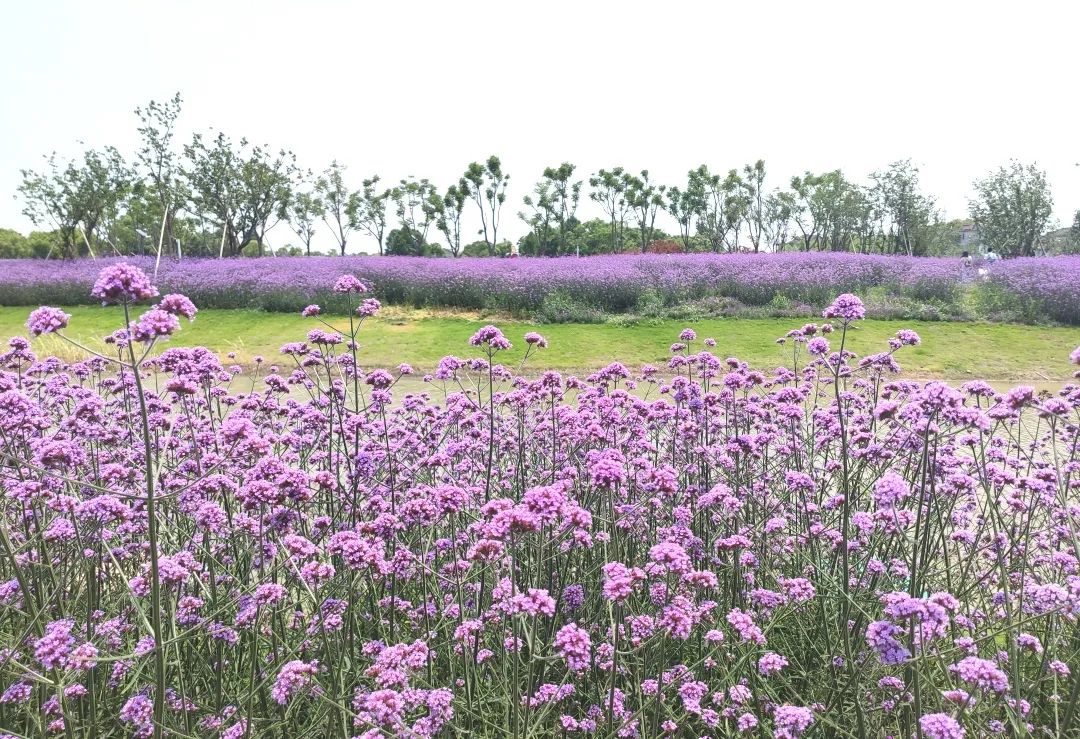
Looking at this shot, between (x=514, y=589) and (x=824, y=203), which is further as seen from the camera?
(x=824, y=203)

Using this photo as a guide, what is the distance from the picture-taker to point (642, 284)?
19.4 metres

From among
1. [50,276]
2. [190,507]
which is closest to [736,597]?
[190,507]

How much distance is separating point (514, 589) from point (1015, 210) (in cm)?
5080

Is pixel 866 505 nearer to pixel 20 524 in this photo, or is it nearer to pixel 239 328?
pixel 20 524

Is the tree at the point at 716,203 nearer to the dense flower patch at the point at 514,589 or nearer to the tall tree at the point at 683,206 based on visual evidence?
the tall tree at the point at 683,206

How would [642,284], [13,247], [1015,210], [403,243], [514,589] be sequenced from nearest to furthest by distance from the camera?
[514,589] → [642,284] → [1015,210] → [403,243] → [13,247]

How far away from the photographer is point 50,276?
2425 cm

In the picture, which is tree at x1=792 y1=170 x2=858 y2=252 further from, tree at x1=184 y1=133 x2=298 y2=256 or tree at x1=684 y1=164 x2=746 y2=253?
tree at x1=184 y1=133 x2=298 y2=256

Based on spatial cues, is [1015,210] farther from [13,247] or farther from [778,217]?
[13,247]

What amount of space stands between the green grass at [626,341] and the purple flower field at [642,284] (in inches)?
60.5

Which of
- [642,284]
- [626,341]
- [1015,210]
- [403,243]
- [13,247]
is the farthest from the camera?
[13,247]

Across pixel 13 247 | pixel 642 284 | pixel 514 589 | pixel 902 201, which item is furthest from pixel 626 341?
pixel 13 247

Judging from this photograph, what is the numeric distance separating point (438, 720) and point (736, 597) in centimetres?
166

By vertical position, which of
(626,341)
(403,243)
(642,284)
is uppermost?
(403,243)
